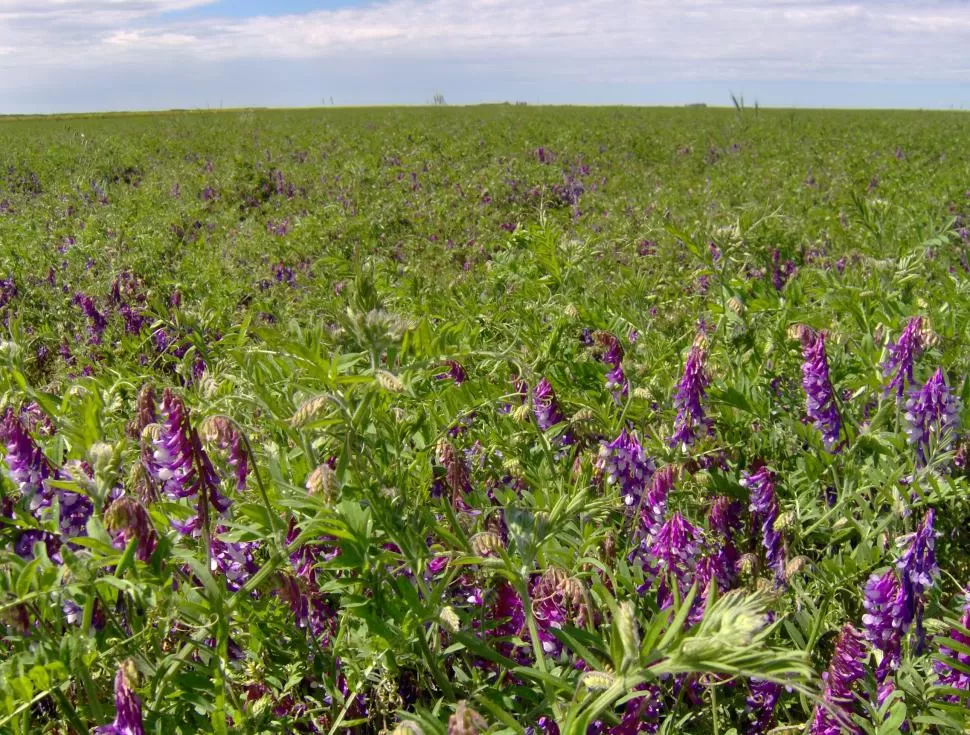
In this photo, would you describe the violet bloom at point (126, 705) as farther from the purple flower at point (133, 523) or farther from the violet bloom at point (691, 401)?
the violet bloom at point (691, 401)

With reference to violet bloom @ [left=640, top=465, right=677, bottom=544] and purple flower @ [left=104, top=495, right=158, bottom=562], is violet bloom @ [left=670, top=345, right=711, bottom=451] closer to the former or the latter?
violet bloom @ [left=640, top=465, right=677, bottom=544]

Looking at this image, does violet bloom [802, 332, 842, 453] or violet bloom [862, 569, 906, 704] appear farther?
violet bloom [802, 332, 842, 453]

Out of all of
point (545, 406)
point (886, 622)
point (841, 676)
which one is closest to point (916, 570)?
point (886, 622)

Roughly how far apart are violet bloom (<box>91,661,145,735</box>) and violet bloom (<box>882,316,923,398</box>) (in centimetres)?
206

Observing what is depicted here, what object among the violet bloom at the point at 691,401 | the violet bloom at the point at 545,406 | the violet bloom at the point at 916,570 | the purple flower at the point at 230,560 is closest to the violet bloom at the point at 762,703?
the violet bloom at the point at 916,570

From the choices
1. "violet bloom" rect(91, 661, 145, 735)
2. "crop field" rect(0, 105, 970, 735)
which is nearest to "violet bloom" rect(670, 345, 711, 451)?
"crop field" rect(0, 105, 970, 735)

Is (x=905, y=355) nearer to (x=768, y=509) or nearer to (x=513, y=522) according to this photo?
(x=768, y=509)

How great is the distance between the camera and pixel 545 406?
250 cm

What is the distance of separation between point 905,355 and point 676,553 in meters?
0.93

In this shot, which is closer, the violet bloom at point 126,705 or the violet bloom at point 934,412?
the violet bloom at point 126,705

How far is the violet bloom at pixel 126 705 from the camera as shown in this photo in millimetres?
1345

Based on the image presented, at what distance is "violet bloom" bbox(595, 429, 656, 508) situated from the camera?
2160 millimetres

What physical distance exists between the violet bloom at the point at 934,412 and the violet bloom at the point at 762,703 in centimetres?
76

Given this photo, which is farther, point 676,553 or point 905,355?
point 905,355
